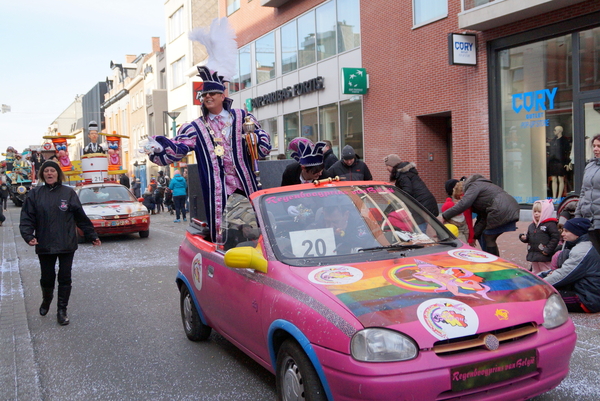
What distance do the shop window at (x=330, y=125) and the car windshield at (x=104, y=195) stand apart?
26.2 ft

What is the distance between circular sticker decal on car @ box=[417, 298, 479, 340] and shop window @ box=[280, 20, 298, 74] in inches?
808

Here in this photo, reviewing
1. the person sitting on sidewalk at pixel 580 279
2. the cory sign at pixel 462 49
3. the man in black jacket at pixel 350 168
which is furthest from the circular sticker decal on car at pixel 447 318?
the cory sign at pixel 462 49

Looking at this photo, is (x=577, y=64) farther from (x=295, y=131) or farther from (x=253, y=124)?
(x=295, y=131)

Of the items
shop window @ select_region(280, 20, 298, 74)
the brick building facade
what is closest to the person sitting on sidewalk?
the brick building facade

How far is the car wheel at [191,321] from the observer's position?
5.39 metres

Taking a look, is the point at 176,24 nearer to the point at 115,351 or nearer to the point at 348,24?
the point at 348,24

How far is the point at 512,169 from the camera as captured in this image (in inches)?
551

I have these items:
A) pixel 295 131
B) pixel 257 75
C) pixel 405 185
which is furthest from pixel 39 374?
pixel 257 75

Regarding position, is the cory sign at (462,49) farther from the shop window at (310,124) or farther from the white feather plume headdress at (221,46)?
the white feather plume headdress at (221,46)

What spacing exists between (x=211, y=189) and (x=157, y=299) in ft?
7.43

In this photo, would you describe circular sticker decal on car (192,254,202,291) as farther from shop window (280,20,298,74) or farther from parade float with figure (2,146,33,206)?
parade float with figure (2,146,33,206)

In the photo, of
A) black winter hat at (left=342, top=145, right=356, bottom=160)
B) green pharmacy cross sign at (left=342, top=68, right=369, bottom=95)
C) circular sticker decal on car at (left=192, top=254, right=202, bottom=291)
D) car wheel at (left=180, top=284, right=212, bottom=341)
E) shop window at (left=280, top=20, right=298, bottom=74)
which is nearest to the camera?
circular sticker decal on car at (left=192, top=254, right=202, bottom=291)

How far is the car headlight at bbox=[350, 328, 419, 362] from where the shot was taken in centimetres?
288

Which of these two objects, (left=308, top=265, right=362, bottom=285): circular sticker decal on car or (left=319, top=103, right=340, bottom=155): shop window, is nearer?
(left=308, top=265, right=362, bottom=285): circular sticker decal on car
